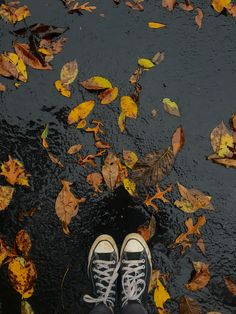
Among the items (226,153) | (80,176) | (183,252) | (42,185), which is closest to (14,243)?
(42,185)

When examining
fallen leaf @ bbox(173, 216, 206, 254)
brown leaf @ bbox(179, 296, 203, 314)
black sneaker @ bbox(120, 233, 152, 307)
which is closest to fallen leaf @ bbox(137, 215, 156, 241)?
black sneaker @ bbox(120, 233, 152, 307)

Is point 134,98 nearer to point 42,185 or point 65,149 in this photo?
point 65,149

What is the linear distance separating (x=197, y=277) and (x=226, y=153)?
0.89m

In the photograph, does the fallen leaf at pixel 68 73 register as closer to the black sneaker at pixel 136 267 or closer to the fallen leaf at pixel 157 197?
the fallen leaf at pixel 157 197

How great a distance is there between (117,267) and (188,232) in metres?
0.55

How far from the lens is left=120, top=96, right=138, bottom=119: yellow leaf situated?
3312mm

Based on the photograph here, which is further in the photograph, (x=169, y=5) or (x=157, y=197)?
(x=169, y=5)

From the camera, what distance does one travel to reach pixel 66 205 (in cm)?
329

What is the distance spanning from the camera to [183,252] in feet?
10.7

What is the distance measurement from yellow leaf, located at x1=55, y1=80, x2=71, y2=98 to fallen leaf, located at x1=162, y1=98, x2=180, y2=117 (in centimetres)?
68

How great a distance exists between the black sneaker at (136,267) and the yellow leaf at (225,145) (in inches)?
31.9

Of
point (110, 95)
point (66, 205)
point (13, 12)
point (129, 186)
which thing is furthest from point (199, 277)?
point (13, 12)

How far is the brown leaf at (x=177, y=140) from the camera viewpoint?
3281 mm

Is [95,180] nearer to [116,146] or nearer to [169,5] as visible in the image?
[116,146]
